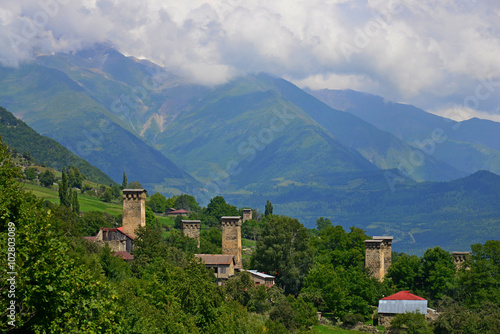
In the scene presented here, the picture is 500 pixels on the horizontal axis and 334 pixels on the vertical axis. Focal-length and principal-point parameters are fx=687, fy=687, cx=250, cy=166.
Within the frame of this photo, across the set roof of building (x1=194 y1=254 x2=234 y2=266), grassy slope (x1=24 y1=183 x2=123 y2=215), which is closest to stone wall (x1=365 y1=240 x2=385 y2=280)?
roof of building (x1=194 y1=254 x2=234 y2=266)

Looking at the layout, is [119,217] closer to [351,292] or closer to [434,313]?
[351,292]

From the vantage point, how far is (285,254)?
73312mm

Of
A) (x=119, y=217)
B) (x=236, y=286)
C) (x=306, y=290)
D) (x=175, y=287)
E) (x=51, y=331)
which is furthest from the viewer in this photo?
(x=119, y=217)

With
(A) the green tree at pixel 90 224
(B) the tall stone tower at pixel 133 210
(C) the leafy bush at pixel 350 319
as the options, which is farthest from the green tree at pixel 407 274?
(A) the green tree at pixel 90 224

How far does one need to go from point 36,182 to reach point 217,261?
259 feet

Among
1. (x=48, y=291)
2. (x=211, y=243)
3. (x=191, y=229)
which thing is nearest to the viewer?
(x=48, y=291)

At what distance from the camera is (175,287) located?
45.4 m

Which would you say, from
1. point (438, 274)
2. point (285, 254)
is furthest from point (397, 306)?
point (285, 254)

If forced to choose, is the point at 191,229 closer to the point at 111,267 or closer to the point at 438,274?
the point at 438,274

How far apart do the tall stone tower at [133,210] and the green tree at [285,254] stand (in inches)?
527

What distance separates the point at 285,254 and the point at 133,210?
57.4ft

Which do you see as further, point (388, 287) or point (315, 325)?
point (388, 287)

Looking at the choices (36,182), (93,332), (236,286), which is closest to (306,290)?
(236,286)

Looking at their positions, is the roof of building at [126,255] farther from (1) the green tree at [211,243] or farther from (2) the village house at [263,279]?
(1) the green tree at [211,243]
